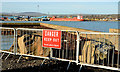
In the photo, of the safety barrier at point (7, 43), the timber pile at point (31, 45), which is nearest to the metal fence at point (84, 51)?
the timber pile at point (31, 45)

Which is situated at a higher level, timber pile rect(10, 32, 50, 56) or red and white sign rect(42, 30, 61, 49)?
red and white sign rect(42, 30, 61, 49)

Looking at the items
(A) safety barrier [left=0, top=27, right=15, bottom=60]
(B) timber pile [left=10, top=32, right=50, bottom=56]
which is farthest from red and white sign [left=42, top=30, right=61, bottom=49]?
(A) safety barrier [left=0, top=27, right=15, bottom=60]

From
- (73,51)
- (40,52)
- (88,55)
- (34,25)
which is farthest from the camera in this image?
(34,25)

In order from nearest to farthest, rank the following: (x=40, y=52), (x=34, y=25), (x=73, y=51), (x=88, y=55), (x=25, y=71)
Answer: (x=25, y=71)
(x=88, y=55)
(x=40, y=52)
(x=73, y=51)
(x=34, y=25)

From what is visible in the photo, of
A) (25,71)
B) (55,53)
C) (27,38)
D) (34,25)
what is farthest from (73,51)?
(34,25)

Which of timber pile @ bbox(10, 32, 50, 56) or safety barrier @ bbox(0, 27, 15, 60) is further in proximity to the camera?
safety barrier @ bbox(0, 27, 15, 60)

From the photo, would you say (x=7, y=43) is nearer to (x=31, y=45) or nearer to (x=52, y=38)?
(x=31, y=45)

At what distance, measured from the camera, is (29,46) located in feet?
28.9

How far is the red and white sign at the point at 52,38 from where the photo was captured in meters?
7.53

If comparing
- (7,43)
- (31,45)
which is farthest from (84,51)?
(7,43)

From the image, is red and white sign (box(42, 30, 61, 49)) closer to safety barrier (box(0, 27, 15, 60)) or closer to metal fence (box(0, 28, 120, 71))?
metal fence (box(0, 28, 120, 71))

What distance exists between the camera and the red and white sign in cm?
753

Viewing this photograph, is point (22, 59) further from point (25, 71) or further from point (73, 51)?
point (73, 51)

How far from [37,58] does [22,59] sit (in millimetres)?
774
